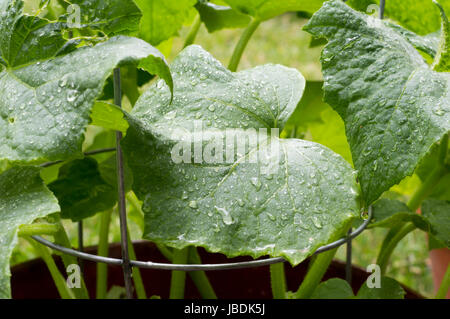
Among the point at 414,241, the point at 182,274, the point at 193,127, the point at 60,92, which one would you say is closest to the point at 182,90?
the point at 193,127

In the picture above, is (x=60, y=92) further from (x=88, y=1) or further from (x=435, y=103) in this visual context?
(x=435, y=103)

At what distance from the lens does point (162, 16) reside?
2.60 ft

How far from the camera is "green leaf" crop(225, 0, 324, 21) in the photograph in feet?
2.59

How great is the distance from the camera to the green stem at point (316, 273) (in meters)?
0.76

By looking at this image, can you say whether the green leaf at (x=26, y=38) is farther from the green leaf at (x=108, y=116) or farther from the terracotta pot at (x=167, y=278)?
the terracotta pot at (x=167, y=278)

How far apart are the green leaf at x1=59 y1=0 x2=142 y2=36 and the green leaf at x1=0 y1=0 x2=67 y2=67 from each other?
0.02 metres

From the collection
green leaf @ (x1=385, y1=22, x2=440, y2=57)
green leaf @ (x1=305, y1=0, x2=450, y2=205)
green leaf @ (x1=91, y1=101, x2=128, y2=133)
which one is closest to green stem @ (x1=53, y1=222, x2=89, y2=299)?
green leaf @ (x1=91, y1=101, x2=128, y2=133)

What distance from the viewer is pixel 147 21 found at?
790 mm

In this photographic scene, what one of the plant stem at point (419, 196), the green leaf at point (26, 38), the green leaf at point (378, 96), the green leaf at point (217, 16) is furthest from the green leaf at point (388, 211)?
the green leaf at point (26, 38)

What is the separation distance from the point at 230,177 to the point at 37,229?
0.75 feet

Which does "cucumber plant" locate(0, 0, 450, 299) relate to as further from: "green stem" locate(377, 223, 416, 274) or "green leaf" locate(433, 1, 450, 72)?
"green stem" locate(377, 223, 416, 274)

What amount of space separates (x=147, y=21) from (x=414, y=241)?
3.72 feet

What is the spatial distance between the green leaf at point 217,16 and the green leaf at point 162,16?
73mm

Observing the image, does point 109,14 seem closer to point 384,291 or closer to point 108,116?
point 108,116
